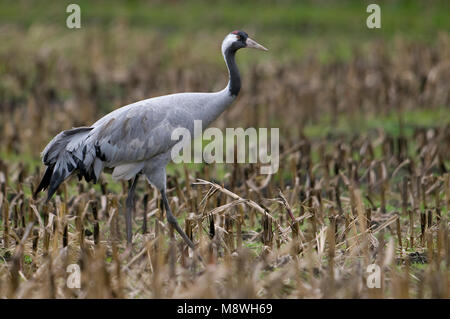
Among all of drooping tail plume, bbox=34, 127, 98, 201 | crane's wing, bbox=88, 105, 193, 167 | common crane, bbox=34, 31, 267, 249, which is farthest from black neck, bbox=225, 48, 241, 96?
drooping tail plume, bbox=34, 127, 98, 201

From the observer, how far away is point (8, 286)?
174 inches

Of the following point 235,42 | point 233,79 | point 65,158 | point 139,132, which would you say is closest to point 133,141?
point 139,132

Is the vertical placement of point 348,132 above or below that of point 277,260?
above

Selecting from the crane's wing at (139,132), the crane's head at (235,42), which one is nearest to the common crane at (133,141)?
the crane's wing at (139,132)

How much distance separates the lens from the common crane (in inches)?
229

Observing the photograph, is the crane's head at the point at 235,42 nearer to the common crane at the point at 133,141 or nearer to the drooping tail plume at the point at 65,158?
the common crane at the point at 133,141

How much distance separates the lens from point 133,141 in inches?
231

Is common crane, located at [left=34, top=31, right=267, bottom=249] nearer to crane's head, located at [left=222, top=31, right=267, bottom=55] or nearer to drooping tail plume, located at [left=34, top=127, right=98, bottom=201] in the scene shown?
drooping tail plume, located at [left=34, top=127, right=98, bottom=201]

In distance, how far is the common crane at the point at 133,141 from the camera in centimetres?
583

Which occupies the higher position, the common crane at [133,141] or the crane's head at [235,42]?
the crane's head at [235,42]

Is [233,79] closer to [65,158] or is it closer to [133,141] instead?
[133,141]
